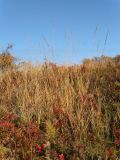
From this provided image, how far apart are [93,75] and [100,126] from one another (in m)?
2.70

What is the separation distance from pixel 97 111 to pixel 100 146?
1.08 metres

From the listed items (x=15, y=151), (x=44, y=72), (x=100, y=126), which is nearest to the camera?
(x=15, y=151)

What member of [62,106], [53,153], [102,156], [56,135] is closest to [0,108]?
[62,106]

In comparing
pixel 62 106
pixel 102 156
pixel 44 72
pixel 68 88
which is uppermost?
pixel 44 72

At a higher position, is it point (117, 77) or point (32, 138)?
point (117, 77)

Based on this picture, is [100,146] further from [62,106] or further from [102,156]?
[62,106]

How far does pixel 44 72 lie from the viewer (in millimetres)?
7730

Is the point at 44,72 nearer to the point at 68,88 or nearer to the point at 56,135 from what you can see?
the point at 68,88

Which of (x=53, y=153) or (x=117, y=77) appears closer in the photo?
(x=53, y=153)

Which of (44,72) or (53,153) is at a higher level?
(44,72)

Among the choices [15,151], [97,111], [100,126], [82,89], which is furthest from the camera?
[82,89]

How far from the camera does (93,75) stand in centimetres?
715

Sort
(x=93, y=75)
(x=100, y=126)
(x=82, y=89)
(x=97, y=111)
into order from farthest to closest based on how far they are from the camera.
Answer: (x=93, y=75), (x=82, y=89), (x=97, y=111), (x=100, y=126)

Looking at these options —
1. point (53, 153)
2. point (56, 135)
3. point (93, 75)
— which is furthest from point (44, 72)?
point (53, 153)
